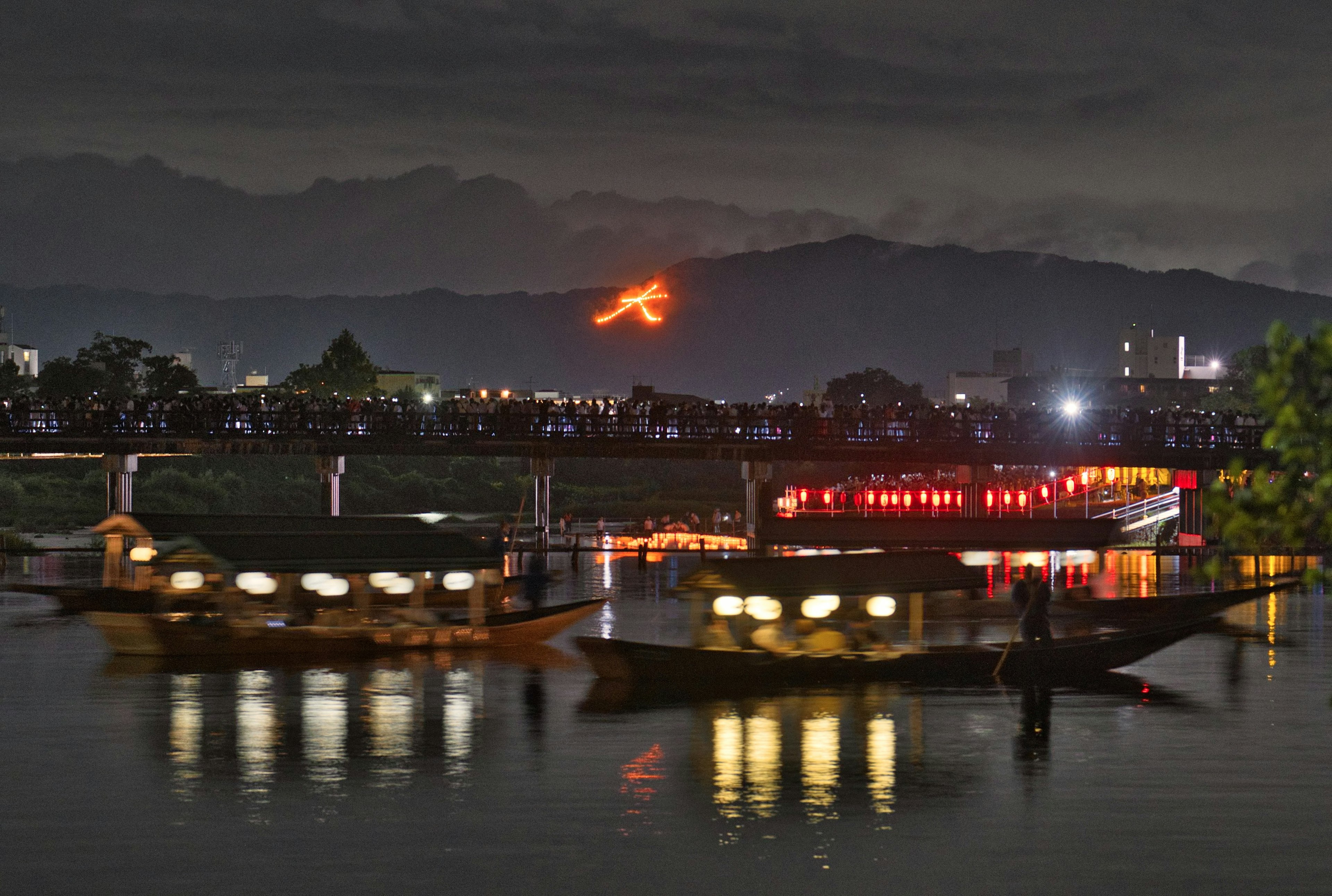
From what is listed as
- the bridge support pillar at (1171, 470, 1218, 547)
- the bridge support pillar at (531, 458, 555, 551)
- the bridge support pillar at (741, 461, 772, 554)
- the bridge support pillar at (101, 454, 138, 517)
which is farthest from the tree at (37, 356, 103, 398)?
the bridge support pillar at (1171, 470, 1218, 547)

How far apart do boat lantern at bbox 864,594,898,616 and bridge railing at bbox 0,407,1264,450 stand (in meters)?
→ 39.7

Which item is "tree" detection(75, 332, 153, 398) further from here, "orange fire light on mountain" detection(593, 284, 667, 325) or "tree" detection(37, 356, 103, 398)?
"orange fire light on mountain" detection(593, 284, 667, 325)

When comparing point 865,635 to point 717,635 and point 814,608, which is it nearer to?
point 814,608

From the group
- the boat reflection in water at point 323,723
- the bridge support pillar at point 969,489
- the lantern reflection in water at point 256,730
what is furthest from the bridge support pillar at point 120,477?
the lantern reflection in water at point 256,730

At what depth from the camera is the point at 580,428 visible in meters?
75.1

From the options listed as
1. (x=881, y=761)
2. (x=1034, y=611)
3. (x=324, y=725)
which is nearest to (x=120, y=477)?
(x=324, y=725)

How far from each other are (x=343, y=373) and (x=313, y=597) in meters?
135

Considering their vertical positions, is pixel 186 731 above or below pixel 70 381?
below

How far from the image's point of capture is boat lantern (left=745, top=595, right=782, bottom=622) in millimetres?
33000

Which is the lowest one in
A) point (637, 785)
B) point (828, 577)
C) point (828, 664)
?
point (637, 785)

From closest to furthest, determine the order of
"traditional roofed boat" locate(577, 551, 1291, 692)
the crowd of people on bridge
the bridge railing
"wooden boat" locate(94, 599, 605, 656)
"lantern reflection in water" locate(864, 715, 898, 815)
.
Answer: "lantern reflection in water" locate(864, 715, 898, 815), "traditional roofed boat" locate(577, 551, 1291, 692), "wooden boat" locate(94, 599, 605, 656), the bridge railing, the crowd of people on bridge

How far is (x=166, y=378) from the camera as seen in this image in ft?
571

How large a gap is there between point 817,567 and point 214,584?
15.8 meters

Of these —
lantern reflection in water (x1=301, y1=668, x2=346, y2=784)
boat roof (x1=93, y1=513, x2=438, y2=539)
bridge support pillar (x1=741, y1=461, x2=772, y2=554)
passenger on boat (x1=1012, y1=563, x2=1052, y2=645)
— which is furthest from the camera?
bridge support pillar (x1=741, y1=461, x2=772, y2=554)
